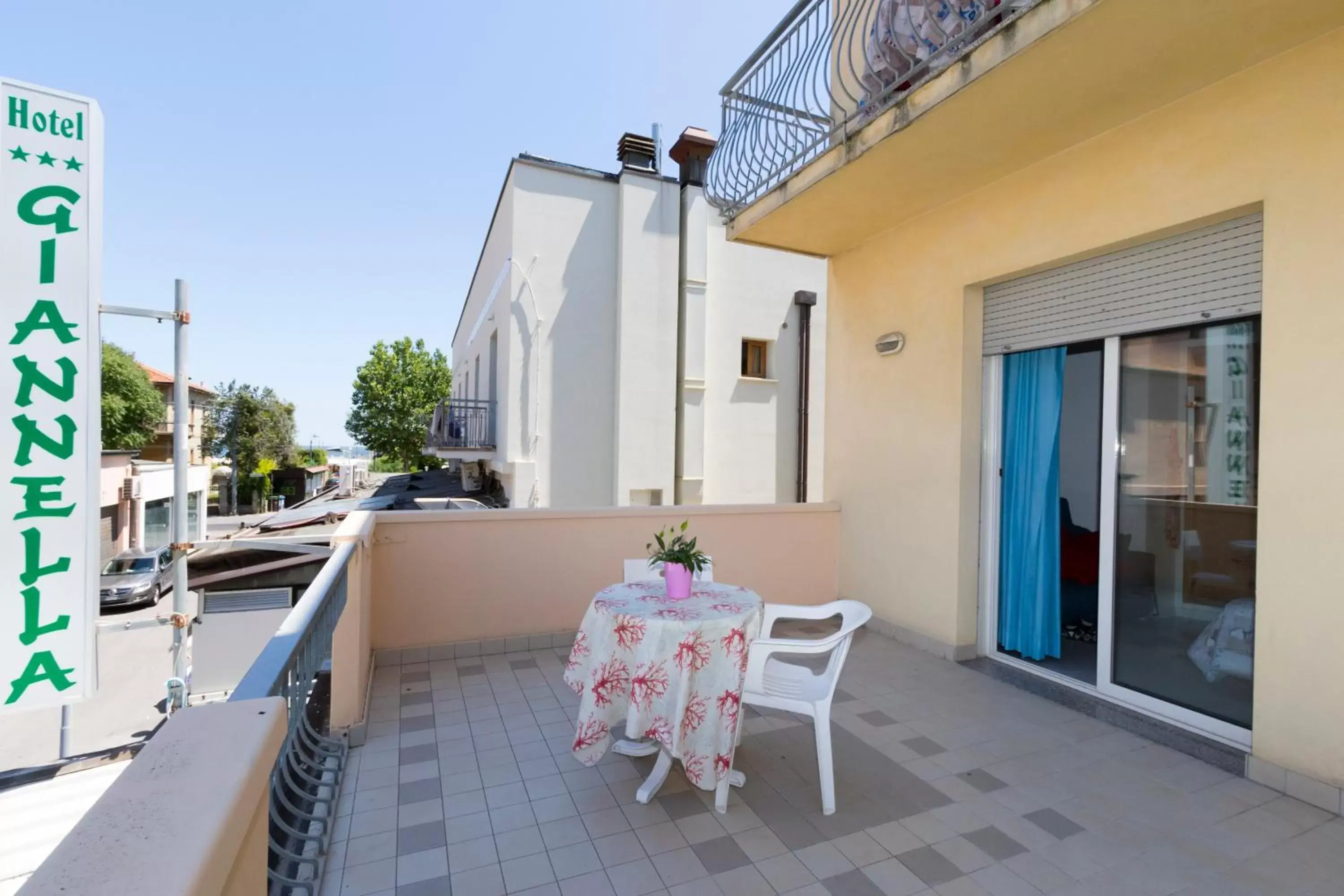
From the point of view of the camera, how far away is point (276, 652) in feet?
5.49

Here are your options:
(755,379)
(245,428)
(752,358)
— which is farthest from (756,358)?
(245,428)

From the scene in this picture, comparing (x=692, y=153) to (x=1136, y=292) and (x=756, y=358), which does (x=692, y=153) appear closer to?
(x=756, y=358)

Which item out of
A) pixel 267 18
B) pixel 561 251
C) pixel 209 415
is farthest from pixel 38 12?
pixel 209 415

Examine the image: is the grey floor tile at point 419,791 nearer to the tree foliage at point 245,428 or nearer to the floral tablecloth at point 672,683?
the floral tablecloth at point 672,683

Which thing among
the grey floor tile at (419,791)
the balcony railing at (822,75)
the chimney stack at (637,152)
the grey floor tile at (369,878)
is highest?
the chimney stack at (637,152)

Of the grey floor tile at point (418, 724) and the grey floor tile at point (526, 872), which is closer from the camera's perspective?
the grey floor tile at point (526, 872)

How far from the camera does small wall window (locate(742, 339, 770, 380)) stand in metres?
11.4

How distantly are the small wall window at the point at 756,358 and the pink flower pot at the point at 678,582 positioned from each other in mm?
8682

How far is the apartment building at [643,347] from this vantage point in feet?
32.6

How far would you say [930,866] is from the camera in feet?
7.48

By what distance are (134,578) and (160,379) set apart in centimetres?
2411

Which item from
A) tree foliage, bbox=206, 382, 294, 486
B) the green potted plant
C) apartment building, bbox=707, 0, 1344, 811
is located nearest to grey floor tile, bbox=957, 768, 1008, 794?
apartment building, bbox=707, 0, 1344, 811

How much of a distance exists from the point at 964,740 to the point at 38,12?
30.7ft

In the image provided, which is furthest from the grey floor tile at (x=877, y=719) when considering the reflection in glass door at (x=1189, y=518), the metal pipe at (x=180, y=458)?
the metal pipe at (x=180, y=458)
